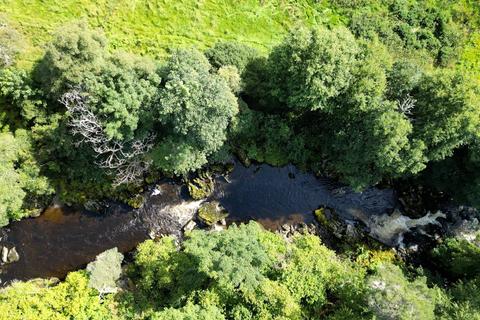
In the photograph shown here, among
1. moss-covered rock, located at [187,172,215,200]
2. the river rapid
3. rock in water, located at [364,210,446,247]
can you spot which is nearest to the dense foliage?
the river rapid

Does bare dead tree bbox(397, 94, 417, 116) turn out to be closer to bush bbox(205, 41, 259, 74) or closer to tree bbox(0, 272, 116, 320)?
bush bbox(205, 41, 259, 74)

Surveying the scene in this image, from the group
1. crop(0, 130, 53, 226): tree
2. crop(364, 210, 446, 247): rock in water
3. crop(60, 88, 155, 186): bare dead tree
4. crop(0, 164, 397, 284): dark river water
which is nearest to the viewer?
crop(60, 88, 155, 186): bare dead tree

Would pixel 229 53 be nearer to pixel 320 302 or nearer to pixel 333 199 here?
pixel 333 199

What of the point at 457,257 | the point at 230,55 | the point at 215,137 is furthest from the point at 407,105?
the point at 215,137

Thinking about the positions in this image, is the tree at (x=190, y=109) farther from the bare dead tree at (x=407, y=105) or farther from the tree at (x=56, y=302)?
the bare dead tree at (x=407, y=105)

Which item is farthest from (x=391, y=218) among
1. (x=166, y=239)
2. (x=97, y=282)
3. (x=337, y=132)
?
(x=97, y=282)

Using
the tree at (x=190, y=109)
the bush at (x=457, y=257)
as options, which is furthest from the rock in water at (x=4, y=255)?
the bush at (x=457, y=257)
